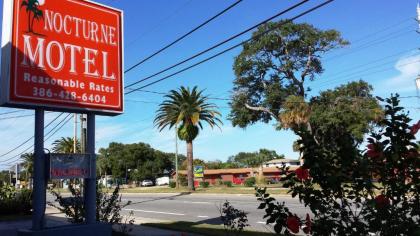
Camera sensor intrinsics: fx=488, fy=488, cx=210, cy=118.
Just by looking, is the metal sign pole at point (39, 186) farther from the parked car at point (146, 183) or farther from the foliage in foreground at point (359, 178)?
the parked car at point (146, 183)

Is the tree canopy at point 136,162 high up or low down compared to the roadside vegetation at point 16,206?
up

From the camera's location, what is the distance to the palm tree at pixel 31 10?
940cm

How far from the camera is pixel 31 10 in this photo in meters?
9.48

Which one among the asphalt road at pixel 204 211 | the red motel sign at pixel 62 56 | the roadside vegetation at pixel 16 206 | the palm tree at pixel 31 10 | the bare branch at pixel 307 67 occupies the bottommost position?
the asphalt road at pixel 204 211

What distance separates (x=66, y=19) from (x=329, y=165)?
24.5 feet

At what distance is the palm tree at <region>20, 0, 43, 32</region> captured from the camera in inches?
370

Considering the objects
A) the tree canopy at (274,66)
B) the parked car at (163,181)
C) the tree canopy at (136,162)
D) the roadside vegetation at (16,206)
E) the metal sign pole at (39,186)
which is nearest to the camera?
the metal sign pole at (39,186)

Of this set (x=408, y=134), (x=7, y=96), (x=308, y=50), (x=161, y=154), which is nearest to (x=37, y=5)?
(x=7, y=96)

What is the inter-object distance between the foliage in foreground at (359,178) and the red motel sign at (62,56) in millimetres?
6372

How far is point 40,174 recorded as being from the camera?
9227 millimetres

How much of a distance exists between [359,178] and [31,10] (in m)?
7.47

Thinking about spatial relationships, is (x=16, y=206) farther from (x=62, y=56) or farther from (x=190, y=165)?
(x=190, y=165)

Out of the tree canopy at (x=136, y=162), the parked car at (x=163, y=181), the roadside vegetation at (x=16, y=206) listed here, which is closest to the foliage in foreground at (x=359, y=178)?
the roadside vegetation at (x=16, y=206)

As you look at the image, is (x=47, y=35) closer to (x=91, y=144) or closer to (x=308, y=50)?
(x=91, y=144)
